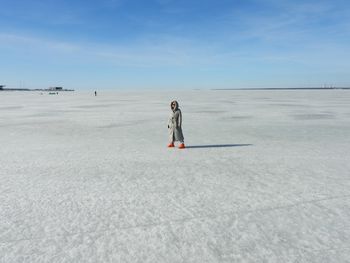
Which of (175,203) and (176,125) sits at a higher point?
(176,125)

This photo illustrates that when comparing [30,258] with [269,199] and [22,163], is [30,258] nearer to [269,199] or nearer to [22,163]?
[269,199]

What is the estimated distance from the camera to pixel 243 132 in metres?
11.3

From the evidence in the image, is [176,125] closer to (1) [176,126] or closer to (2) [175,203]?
(1) [176,126]

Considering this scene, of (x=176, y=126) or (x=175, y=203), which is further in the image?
(x=176, y=126)

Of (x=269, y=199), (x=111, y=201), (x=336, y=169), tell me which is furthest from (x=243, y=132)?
(x=111, y=201)

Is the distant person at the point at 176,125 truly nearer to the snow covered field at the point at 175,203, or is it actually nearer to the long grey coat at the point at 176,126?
the long grey coat at the point at 176,126

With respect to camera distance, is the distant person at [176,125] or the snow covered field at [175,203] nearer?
the snow covered field at [175,203]

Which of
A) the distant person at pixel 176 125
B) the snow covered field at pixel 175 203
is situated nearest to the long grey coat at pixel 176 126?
the distant person at pixel 176 125

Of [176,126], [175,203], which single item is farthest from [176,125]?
[175,203]

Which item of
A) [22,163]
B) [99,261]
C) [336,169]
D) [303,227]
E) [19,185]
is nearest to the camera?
[99,261]

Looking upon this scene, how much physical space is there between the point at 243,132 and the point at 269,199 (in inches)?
277

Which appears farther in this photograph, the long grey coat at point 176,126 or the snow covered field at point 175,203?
the long grey coat at point 176,126

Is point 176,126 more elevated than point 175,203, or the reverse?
point 176,126

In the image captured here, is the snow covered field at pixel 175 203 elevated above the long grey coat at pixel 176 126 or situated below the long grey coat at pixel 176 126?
below
